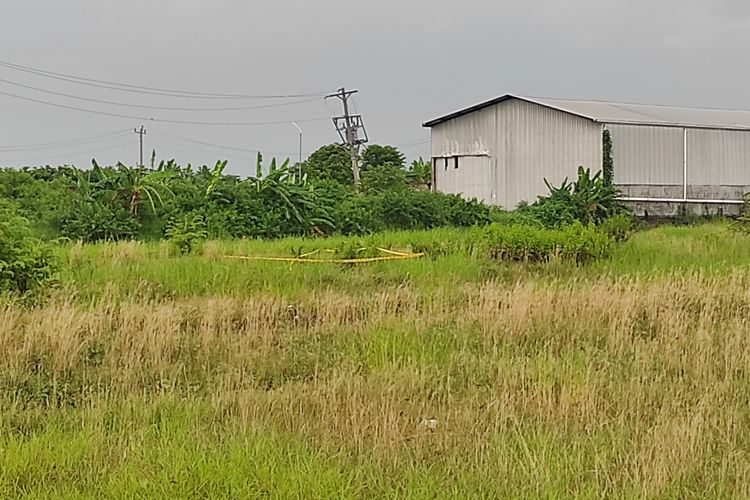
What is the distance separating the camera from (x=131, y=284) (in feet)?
36.1

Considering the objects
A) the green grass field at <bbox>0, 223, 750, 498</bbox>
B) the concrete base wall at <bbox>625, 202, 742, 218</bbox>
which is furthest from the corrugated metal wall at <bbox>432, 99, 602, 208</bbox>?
the green grass field at <bbox>0, 223, 750, 498</bbox>

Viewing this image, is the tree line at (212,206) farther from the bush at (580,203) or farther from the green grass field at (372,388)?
the green grass field at (372,388)

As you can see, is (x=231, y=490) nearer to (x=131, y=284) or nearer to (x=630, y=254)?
(x=131, y=284)

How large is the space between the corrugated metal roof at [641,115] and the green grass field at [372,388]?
1485 centimetres

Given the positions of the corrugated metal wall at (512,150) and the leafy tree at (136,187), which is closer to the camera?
the leafy tree at (136,187)

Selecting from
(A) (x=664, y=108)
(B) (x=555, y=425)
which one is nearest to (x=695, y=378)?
(B) (x=555, y=425)

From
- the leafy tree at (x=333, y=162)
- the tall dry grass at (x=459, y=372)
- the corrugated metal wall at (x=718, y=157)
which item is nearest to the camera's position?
the tall dry grass at (x=459, y=372)

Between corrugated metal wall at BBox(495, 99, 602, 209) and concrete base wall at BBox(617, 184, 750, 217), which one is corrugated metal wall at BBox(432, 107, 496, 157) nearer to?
corrugated metal wall at BBox(495, 99, 602, 209)

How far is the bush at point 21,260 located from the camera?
9.35m

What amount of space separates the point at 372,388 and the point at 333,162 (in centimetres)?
3612

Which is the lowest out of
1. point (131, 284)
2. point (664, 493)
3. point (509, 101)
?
point (664, 493)

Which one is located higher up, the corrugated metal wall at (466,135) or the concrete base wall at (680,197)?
the corrugated metal wall at (466,135)

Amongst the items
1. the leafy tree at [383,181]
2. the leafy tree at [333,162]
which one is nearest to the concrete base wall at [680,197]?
the leafy tree at [383,181]

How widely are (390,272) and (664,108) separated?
21.7 meters
